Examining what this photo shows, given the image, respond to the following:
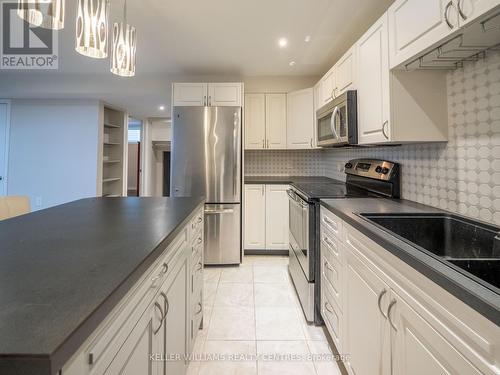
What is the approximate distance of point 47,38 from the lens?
274 centimetres

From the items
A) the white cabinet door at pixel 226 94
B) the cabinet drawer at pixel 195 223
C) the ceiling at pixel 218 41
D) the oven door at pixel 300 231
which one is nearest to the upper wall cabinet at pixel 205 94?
the white cabinet door at pixel 226 94

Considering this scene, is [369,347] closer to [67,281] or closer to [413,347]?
[413,347]

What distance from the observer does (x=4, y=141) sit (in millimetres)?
4230

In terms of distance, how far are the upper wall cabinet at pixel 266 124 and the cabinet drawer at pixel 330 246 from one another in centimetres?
197

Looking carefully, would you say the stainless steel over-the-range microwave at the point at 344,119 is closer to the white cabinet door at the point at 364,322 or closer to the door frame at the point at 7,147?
the white cabinet door at the point at 364,322

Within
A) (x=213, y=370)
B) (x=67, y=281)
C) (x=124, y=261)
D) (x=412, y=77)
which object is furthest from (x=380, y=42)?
(x=213, y=370)

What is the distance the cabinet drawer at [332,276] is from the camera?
5.11 ft

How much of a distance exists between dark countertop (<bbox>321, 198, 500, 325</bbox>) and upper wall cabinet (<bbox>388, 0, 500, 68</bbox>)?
83 cm

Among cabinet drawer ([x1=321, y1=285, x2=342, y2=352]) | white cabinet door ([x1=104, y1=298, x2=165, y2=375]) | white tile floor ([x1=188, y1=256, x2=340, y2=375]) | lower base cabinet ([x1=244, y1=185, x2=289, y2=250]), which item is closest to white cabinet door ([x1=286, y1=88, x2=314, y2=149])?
lower base cabinet ([x1=244, y1=185, x2=289, y2=250])

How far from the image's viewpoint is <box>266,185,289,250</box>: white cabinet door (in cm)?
344

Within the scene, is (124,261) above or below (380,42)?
below

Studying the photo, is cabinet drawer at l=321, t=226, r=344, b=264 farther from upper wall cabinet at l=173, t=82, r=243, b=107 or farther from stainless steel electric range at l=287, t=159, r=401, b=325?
upper wall cabinet at l=173, t=82, r=243, b=107

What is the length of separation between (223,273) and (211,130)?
1.65 meters

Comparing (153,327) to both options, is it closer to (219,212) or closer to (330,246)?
(330,246)
